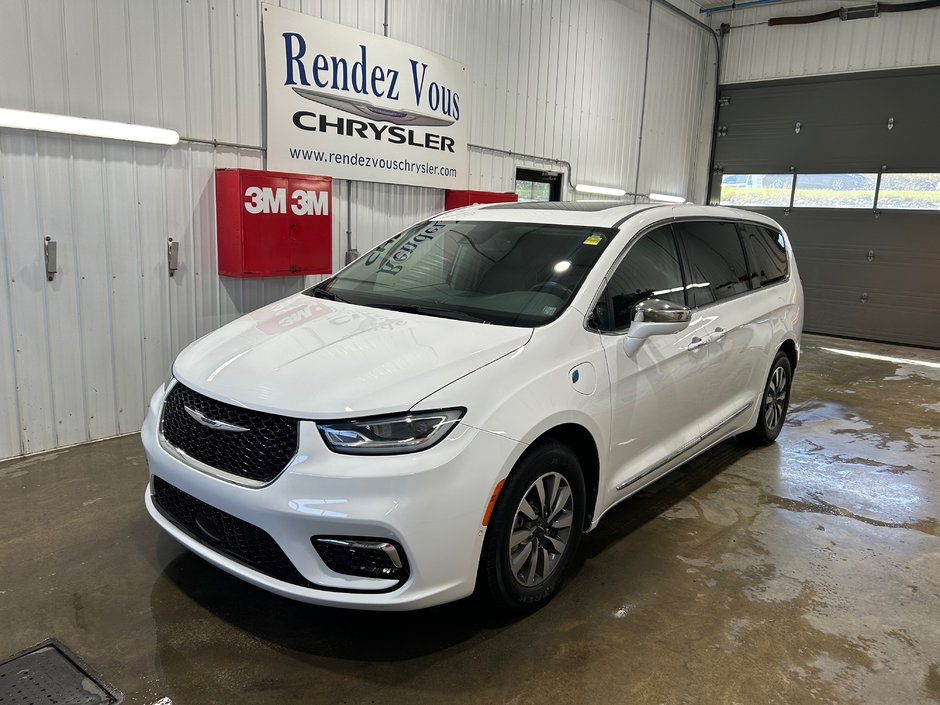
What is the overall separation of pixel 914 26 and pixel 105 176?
10.5m

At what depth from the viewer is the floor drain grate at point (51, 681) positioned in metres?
2.19

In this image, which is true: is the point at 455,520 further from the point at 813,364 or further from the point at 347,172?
the point at 813,364

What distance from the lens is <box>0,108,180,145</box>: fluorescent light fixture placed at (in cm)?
393

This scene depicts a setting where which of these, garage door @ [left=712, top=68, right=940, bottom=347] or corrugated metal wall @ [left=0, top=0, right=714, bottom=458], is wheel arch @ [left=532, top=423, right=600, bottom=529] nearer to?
corrugated metal wall @ [left=0, top=0, right=714, bottom=458]

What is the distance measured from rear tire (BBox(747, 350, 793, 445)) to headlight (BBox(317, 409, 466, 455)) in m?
3.01

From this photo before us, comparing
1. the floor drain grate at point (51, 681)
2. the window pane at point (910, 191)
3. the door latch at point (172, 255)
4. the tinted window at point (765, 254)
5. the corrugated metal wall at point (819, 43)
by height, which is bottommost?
the floor drain grate at point (51, 681)

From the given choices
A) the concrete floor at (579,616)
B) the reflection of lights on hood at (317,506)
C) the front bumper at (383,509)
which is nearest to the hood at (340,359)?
the front bumper at (383,509)

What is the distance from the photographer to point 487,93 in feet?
24.0

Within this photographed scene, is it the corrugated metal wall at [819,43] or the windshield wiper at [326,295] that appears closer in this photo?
the windshield wiper at [326,295]

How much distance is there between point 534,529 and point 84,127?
3577 mm

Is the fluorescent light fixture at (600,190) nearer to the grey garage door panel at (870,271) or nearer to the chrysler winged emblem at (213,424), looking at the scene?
the grey garage door panel at (870,271)

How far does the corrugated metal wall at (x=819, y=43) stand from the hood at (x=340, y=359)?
10119 mm

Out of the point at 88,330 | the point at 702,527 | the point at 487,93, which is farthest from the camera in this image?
the point at 487,93

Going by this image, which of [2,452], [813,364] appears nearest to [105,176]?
[2,452]
